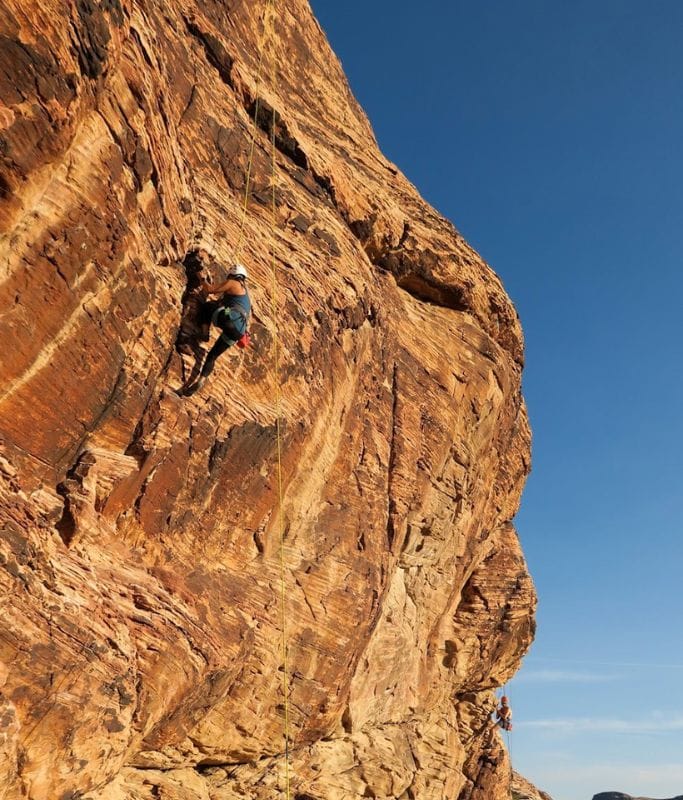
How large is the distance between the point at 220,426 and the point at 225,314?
6.79ft

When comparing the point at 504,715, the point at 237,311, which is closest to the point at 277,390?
the point at 237,311

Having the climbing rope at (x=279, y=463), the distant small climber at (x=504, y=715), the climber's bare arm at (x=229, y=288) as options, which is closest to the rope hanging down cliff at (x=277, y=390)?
the climbing rope at (x=279, y=463)

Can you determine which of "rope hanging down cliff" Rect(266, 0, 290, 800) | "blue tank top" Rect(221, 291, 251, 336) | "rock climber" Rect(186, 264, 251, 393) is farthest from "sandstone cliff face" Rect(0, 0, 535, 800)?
"blue tank top" Rect(221, 291, 251, 336)

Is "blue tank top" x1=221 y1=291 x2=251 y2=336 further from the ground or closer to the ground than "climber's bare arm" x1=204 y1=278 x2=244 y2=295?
closer to the ground

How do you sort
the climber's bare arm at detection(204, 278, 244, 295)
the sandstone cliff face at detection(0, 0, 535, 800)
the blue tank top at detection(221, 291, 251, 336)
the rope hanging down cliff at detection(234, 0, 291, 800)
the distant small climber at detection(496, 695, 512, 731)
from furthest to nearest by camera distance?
the distant small climber at detection(496, 695, 512, 731), the rope hanging down cliff at detection(234, 0, 291, 800), the climber's bare arm at detection(204, 278, 244, 295), the blue tank top at detection(221, 291, 251, 336), the sandstone cliff face at detection(0, 0, 535, 800)

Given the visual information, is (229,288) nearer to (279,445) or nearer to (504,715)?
(279,445)

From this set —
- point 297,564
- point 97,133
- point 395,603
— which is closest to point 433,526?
point 395,603

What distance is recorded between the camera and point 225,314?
11359 mm

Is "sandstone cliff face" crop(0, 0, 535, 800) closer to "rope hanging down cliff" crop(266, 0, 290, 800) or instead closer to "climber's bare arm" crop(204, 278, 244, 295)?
"rope hanging down cliff" crop(266, 0, 290, 800)

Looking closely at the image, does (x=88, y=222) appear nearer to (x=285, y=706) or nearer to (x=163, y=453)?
(x=163, y=453)

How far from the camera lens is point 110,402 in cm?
1062

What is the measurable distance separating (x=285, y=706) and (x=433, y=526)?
23.2ft

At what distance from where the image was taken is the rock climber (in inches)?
448

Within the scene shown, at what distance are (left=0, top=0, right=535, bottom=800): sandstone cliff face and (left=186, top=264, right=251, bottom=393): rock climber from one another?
41 centimetres
